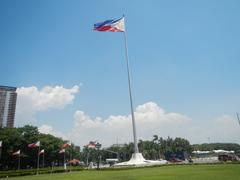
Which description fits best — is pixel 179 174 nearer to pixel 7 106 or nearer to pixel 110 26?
pixel 110 26

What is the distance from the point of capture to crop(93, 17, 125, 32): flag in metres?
35.8

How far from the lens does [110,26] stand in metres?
37.0

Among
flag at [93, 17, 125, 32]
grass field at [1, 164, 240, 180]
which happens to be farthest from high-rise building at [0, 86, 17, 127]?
grass field at [1, 164, 240, 180]

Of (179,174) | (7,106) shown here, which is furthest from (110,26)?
(7,106)

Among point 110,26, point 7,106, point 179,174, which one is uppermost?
point 7,106

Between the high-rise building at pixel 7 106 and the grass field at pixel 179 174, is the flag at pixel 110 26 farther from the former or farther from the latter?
the high-rise building at pixel 7 106

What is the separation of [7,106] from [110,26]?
89.7 m

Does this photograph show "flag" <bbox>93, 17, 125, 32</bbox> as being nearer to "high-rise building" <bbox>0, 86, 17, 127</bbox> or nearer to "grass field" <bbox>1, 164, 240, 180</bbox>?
"grass field" <bbox>1, 164, 240, 180</bbox>

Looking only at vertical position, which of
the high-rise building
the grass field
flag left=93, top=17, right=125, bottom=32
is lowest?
the grass field

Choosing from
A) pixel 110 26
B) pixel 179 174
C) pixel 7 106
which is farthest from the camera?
pixel 7 106

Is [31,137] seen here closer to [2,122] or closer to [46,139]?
[46,139]

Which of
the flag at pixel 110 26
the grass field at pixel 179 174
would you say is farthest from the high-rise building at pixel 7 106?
the grass field at pixel 179 174

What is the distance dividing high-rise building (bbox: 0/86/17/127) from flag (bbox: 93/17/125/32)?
88.4 metres

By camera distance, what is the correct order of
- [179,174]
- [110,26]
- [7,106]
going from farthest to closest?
[7,106] < [110,26] < [179,174]
